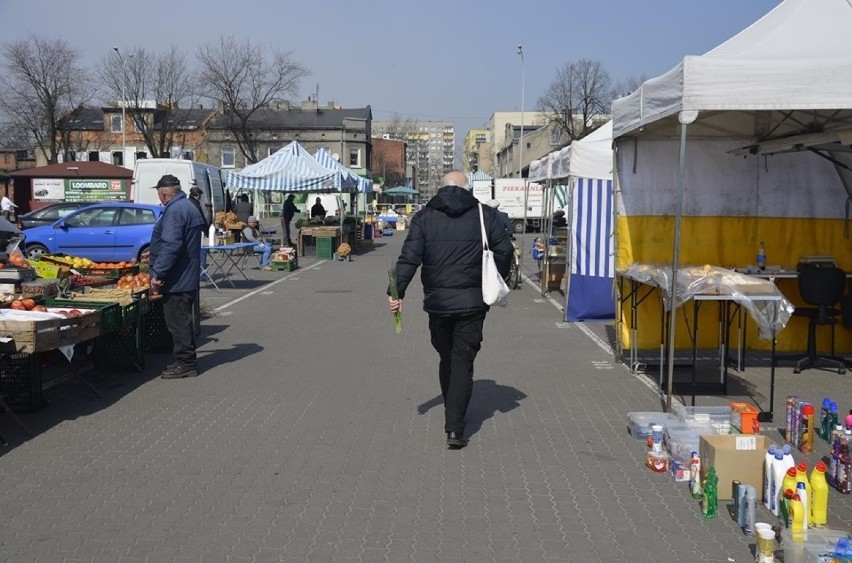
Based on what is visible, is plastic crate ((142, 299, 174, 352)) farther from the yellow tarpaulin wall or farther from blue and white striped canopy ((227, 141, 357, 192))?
blue and white striped canopy ((227, 141, 357, 192))

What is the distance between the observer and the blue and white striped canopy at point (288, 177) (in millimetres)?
25281

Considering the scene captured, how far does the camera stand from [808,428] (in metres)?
6.28

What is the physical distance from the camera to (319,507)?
5.16 meters

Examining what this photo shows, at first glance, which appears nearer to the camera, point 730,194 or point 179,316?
point 179,316

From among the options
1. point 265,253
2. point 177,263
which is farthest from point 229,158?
point 177,263

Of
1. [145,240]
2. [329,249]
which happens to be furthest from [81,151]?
[145,240]

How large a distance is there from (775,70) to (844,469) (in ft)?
9.65

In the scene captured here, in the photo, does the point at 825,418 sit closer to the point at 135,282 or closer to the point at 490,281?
the point at 490,281

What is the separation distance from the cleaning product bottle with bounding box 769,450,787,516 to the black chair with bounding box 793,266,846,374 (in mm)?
4308

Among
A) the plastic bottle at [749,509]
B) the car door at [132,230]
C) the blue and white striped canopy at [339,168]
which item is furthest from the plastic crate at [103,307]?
the blue and white striped canopy at [339,168]

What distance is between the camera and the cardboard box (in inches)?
213

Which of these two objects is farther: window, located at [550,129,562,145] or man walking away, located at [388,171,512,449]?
window, located at [550,129,562,145]

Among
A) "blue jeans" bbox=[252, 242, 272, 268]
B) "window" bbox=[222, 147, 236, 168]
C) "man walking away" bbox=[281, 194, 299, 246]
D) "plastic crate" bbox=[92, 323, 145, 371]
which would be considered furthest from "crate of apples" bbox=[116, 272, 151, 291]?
"window" bbox=[222, 147, 236, 168]

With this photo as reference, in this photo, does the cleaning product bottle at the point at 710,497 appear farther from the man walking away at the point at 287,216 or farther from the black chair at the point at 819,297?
the man walking away at the point at 287,216
